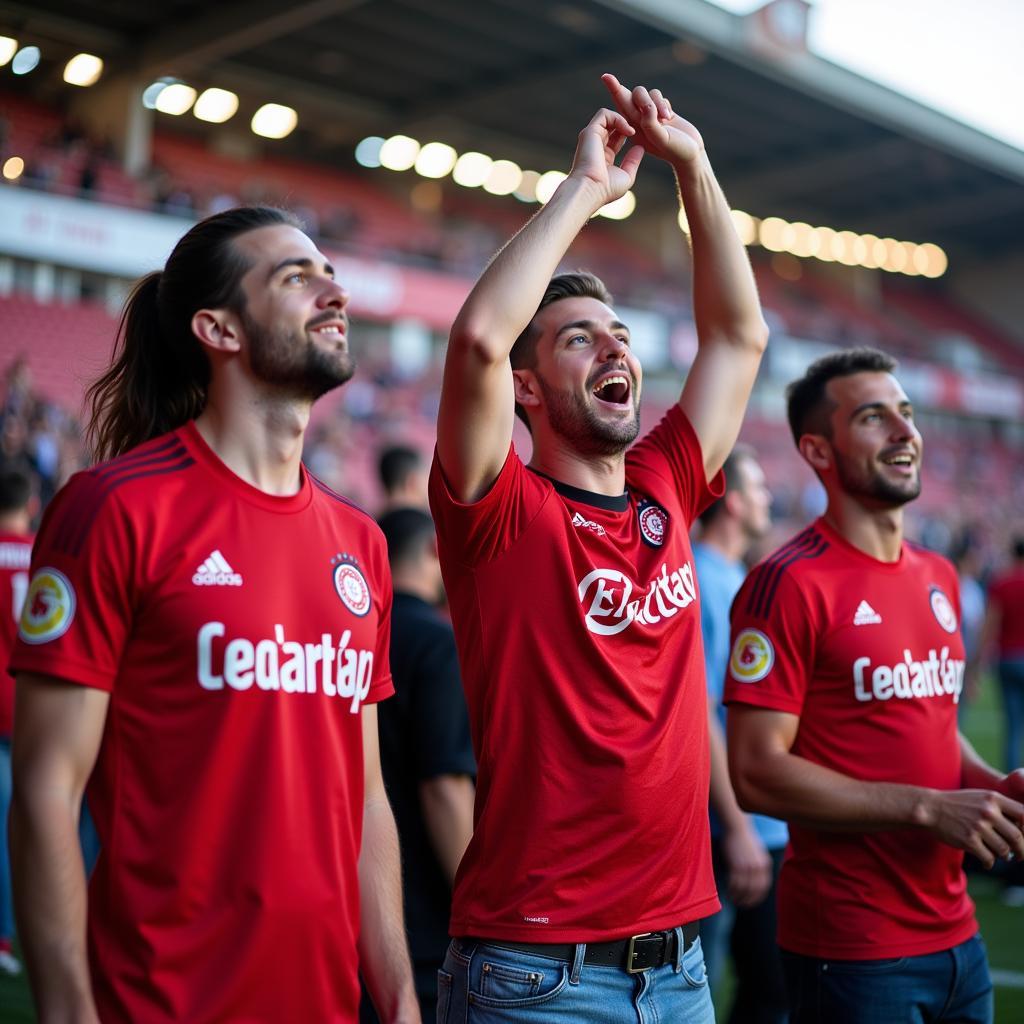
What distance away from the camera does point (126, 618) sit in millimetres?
1886

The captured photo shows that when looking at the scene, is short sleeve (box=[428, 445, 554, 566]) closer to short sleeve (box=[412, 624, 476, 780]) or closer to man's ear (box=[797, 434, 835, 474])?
short sleeve (box=[412, 624, 476, 780])

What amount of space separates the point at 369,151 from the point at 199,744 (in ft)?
89.6

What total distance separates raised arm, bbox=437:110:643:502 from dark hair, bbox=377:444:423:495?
2.88 metres

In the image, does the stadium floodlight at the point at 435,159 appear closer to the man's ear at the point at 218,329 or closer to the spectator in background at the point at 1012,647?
the spectator in background at the point at 1012,647

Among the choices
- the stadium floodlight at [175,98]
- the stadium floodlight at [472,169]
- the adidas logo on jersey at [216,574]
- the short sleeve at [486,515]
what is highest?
the stadium floodlight at [472,169]

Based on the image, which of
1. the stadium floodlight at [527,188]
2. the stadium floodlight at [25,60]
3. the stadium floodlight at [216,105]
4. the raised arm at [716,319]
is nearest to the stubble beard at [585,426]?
the raised arm at [716,319]

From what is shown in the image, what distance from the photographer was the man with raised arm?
2256mm

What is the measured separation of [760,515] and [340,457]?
546 inches

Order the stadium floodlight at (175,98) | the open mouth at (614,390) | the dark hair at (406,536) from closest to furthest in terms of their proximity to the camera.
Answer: the open mouth at (614,390) < the dark hair at (406,536) < the stadium floodlight at (175,98)

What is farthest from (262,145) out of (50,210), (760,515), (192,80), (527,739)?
(527,739)

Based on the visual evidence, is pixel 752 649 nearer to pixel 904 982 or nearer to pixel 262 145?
pixel 904 982

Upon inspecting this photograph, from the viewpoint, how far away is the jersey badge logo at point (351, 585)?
2117 mm

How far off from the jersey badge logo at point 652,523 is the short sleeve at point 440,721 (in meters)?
0.89

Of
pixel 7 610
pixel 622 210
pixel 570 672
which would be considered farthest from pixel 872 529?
pixel 622 210
